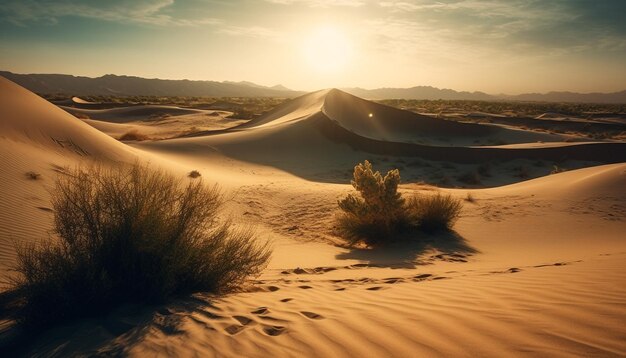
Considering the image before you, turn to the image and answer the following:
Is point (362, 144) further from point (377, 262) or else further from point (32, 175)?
point (32, 175)

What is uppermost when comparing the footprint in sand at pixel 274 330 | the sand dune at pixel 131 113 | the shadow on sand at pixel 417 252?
the sand dune at pixel 131 113

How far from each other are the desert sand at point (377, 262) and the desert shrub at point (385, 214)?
39 cm

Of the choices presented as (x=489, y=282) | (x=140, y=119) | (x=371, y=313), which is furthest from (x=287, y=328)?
(x=140, y=119)

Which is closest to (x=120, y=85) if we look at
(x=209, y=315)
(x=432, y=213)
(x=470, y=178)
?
(x=470, y=178)

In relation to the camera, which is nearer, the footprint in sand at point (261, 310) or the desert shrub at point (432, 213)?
the footprint in sand at point (261, 310)

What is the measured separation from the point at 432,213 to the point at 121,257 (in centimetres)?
711

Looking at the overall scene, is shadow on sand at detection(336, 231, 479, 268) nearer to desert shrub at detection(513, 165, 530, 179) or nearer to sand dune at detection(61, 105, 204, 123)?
desert shrub at detection(513, 165, 530, 179)

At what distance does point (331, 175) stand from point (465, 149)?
283 inches

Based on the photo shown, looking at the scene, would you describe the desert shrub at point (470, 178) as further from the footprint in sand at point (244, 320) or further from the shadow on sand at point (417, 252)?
the footprint in sand at point (244, 320)

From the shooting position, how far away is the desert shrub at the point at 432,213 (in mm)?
9648

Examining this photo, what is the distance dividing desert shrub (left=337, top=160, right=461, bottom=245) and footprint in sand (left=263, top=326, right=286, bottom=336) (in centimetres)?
550

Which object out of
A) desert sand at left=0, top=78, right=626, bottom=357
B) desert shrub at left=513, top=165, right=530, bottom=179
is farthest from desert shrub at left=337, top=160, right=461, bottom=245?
desert shrub at left=513, top=165, right=530, bottom=179

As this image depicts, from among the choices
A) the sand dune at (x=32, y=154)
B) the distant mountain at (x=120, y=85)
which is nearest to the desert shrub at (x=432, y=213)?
the sand dune at (x=32, y=154)

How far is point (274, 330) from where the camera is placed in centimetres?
374
